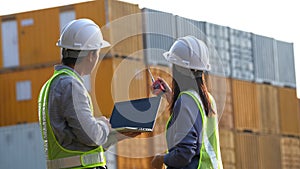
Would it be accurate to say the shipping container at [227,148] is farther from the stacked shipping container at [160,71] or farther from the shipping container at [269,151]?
the shipping container at [269,151]

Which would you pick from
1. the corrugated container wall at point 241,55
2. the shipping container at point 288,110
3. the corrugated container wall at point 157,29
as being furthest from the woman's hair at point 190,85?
the shipping container at point 288,110

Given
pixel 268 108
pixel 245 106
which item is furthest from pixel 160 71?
pixel 268 108

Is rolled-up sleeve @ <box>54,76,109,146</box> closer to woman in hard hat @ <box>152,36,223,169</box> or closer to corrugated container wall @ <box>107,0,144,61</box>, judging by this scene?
woman in hard hat @ <box>152,36,223,169</box>

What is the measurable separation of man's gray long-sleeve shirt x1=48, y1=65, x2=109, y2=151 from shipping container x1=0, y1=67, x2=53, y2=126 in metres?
26.6

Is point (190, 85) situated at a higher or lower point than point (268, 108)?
higher

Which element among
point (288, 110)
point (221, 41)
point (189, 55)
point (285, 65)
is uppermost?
point (221, 41)

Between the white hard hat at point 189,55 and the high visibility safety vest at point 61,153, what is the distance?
705 mm

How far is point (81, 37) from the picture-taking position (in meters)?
5.39

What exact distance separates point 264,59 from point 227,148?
6.76m

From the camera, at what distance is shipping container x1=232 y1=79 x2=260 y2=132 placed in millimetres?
36531

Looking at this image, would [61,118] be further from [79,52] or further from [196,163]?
[196,163]

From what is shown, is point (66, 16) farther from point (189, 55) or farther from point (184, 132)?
point (184, 132)

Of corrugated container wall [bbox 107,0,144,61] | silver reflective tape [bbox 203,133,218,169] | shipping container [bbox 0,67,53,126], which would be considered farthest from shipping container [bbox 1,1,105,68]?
silver reflective tape [bbox 203,133,218,169]

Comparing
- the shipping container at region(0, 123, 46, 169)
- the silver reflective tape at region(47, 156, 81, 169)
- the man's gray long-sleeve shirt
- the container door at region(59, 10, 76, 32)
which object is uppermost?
the container door at region(59, 10, 76, 32)
